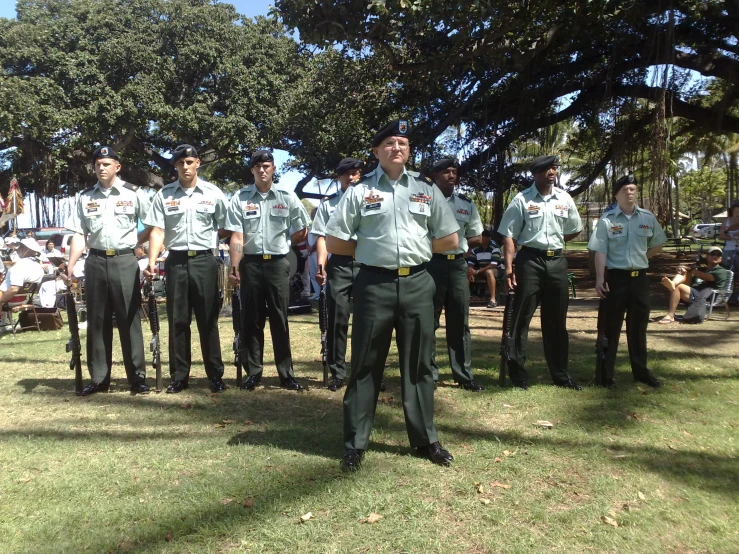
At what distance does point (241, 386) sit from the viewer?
6289mm

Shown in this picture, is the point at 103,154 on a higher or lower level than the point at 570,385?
higher

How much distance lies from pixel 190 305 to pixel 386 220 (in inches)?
116

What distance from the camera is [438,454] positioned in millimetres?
4121

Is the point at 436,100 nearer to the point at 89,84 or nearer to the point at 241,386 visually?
the point at 241,386

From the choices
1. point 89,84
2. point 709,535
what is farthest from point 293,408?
point 89,84

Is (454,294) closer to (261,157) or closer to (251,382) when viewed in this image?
(251,382)

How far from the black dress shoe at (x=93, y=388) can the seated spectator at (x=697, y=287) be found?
8.63m

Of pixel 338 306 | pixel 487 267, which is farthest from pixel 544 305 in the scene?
pixel 487 267

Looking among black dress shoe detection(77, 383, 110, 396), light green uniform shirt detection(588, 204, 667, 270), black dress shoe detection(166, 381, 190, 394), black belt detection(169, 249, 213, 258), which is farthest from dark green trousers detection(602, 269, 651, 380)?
black dress shoe detection(77, 383, 110, 396)

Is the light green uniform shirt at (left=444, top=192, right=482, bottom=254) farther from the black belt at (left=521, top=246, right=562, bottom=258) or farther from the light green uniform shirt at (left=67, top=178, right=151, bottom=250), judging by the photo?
the light green uniform shirt at (left=67, top=178, right=151, bottom=250)

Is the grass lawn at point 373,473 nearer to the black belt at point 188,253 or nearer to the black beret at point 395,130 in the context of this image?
the black belt at point 188,253

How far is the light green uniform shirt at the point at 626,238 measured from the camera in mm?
6094

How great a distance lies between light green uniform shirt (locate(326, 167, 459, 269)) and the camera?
13.2ft

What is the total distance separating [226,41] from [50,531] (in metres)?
23.9
